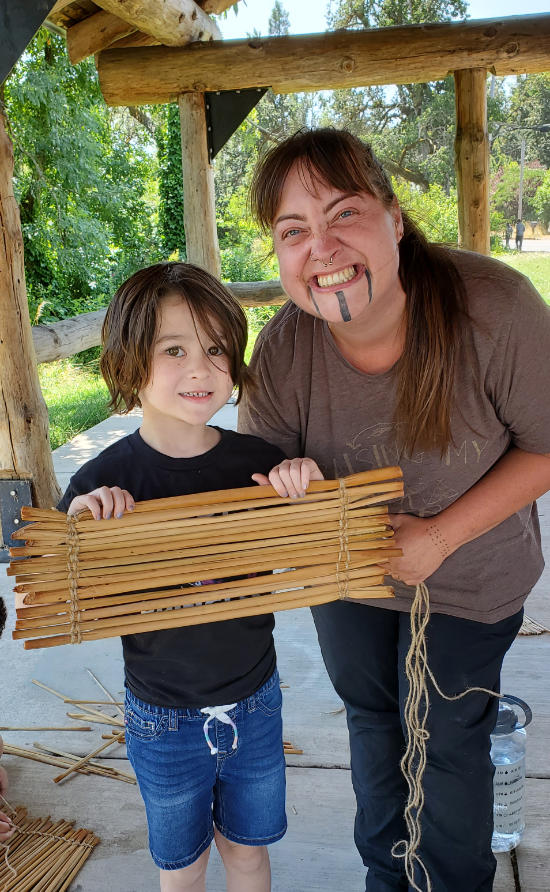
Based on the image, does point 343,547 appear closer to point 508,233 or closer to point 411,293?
point 411,293

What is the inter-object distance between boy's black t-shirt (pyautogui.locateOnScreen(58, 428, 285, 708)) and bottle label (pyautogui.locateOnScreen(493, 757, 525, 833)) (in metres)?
0.82

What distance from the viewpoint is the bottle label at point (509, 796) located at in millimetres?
2061

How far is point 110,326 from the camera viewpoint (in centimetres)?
166

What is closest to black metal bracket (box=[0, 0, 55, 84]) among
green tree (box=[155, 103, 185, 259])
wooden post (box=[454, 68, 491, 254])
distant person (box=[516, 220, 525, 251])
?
wooden post (box=[454, 68, 491, 254])

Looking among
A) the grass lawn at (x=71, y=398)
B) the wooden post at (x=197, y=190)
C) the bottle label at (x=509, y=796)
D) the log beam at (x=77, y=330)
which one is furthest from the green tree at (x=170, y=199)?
the bottle label at (x=509, y=796)

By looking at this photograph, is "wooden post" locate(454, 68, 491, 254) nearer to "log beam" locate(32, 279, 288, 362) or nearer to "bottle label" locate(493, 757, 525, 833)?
"log beam" locate(32, 279, 288, 362)

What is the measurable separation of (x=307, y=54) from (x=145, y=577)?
4.12 metres

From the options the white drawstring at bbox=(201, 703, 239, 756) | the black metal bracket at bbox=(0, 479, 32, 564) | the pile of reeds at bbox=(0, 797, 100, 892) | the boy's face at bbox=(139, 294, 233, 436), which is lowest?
the pile of reeds at bbox=(0, 797, 100, 892)

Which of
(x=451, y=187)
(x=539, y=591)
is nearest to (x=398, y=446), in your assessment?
(x=539, y=591)

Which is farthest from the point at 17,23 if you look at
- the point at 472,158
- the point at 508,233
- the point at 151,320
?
the point at 508,233

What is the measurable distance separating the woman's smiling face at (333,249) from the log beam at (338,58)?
350 centimetres

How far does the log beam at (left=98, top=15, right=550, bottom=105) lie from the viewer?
448 cm

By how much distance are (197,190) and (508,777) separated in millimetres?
4252

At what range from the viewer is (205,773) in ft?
5.39
